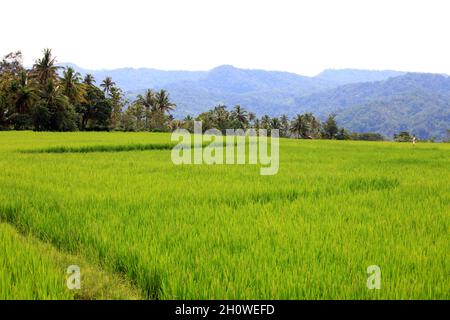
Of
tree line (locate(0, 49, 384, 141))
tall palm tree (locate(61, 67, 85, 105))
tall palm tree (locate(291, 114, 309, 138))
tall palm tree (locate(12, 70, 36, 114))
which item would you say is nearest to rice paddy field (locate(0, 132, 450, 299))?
tree line (locate(0, 49, 384, 141))

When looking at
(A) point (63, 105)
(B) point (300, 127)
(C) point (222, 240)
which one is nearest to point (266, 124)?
(B) point (300, 127)

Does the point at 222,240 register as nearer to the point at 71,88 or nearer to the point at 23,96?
the point at 23,96

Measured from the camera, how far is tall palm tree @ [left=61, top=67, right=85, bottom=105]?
132 ft

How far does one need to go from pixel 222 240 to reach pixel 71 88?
4047 centimetres

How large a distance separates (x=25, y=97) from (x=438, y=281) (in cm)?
3924

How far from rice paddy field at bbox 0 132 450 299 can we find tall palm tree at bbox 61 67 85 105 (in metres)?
36.0

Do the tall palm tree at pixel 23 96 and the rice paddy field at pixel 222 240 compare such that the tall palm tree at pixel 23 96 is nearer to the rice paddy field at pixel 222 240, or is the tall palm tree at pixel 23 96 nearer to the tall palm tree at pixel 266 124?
the rice paddy field at pixel 222 240

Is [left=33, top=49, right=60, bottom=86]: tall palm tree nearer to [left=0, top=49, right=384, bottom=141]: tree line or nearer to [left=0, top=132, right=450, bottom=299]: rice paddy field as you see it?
[left=0, top=49, right=384, bottom=141]: tree line

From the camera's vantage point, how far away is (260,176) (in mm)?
8422

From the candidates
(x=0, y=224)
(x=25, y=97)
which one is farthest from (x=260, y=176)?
(x=25, y=97)

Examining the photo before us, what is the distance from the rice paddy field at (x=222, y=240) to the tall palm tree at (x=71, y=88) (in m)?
36.0

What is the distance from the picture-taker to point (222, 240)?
3.69 m

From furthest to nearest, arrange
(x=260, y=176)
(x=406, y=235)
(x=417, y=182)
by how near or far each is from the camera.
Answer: (x=260, y=176) → (x=417, y=182) → (x=406, y=235)
